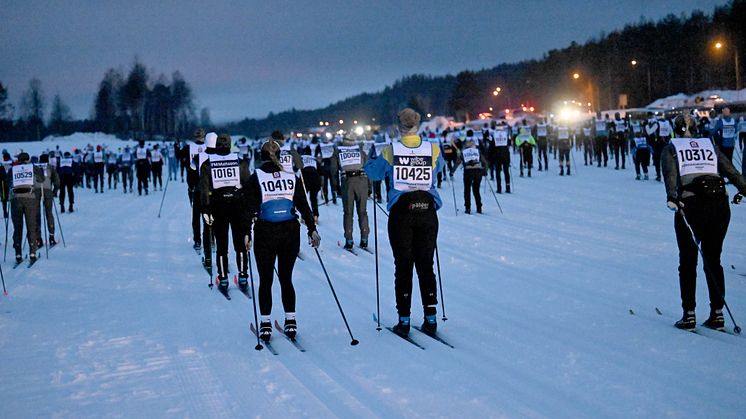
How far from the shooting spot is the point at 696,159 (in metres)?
6.49

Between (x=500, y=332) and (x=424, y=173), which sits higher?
(x=424, y=173)

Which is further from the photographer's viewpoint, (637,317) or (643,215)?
(643,215)

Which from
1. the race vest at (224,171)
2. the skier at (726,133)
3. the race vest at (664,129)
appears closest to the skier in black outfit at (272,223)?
the race vest at (224,171)

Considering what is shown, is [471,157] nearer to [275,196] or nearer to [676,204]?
[676,204]

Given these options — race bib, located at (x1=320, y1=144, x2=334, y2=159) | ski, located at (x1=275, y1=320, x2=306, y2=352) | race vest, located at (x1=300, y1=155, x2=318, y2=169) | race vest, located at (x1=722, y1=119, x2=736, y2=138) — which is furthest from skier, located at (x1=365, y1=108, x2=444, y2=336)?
race vest, located at (x1=722, y1=119, x2=736, y2=138)

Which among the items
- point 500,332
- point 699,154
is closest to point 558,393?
point 500,332

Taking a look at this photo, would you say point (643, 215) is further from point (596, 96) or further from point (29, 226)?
point (596, 96)

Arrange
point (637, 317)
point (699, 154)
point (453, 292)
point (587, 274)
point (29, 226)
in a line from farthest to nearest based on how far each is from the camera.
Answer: point (29, 226), point (587, 274), point (453, 292), point (637, 317), point (699, 154)

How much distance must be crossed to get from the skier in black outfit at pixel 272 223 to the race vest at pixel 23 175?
300 inches

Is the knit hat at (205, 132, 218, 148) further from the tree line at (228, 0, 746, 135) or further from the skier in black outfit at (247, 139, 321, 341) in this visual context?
the tree line at (228, 0, 746, 135)

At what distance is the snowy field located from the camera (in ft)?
16.4

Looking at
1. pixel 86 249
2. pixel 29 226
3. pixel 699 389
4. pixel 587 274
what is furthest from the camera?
pixel 86 249

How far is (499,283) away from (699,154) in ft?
10.9

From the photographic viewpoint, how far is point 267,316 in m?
6.75
